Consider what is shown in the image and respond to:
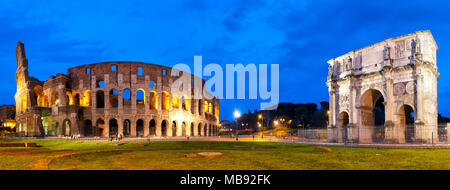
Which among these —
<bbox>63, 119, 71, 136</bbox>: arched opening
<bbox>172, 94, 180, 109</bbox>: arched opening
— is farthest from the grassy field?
<bbox>172, 94, 180, 109</bbox>: arched opening

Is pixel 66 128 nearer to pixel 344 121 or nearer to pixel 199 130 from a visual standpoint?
pixel 199 130

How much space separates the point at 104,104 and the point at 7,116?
46187mm

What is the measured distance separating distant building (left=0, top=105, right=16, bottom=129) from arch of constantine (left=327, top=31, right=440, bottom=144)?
80.2 metres

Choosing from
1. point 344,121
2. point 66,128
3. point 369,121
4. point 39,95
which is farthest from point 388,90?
point 39,95

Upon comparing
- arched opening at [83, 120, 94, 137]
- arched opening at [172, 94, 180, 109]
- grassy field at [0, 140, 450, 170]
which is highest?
arched opening at [172, 94, 180, 109]

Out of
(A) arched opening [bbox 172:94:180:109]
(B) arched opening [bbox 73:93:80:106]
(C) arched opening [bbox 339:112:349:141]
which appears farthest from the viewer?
(A) arched opening [bbox 172:94:180:109]

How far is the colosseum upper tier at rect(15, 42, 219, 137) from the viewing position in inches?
1845

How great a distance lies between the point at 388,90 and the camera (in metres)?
25.7

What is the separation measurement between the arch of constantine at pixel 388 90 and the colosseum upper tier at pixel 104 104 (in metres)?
29.7

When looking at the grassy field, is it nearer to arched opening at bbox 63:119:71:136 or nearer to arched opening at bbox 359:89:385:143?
arched opening at bbox 359:89:385:143
